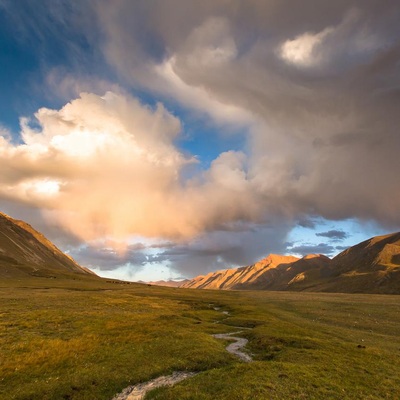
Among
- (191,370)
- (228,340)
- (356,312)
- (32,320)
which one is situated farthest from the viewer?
(356,312)

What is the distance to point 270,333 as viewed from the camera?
46.5 m

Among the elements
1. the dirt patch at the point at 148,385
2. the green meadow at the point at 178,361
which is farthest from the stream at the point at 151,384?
the green meadow at the point at 178,361

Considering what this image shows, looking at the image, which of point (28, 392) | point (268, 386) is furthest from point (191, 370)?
point (28, 392)

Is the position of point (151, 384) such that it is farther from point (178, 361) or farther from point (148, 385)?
point (178, 361)

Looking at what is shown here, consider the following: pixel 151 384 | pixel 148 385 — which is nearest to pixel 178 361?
pixel 151 384

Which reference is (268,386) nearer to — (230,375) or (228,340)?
(230,375)

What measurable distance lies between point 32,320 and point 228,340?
102 feet

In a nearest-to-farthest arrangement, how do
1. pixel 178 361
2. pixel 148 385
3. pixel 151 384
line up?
pixel 148 385
pixel 151 384
pixel 178 361

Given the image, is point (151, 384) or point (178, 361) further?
point (178, 361)

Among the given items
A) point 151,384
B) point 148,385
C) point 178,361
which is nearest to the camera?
point 148,385

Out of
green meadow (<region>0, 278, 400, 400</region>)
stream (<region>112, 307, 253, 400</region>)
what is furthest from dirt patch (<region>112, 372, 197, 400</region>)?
green meadow (<region>0, 278, 400, 400</region>)

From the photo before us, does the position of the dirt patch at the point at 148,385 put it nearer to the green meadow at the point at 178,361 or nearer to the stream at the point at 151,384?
the stream at the point at 151,384

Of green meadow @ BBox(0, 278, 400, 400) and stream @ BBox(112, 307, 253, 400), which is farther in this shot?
stream @ BBox(112, 307, 253, 400)

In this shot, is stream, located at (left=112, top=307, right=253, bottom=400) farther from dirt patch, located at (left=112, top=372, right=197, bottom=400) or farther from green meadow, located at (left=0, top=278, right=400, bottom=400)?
green meadow, located at (left=0, top=278, right=400, bottom=400)
